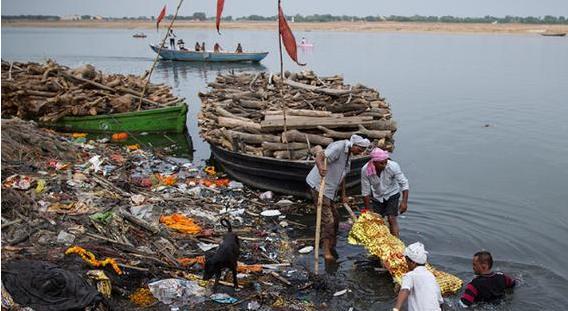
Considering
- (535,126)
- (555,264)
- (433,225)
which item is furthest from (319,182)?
(535,126)

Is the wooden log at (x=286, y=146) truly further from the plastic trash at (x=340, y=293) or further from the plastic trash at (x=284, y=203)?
the plastic trash at (x=340, y=293)

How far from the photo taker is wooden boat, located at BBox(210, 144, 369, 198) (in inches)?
468

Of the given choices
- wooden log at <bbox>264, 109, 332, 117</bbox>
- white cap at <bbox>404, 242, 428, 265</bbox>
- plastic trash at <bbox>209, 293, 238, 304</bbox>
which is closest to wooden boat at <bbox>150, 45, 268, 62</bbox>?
wooden log at <bbox>264, 109, 332, 117</bbox>

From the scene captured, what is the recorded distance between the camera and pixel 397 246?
813 centimetres

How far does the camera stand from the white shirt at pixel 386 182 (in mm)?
8383

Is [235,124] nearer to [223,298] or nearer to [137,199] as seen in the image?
[137,199]

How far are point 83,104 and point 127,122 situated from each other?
167 centimetres

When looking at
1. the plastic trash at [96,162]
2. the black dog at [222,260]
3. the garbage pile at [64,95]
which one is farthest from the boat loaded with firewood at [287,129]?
the garbage pile at [64,95]

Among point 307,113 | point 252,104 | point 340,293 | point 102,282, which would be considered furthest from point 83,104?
point 340,293

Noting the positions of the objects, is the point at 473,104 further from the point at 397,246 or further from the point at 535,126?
the point at 397,246

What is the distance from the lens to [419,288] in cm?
528

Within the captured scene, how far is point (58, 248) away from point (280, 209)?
532 cm

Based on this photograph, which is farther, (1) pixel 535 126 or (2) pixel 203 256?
(1) pixel 535 126

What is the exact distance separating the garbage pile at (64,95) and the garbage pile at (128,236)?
5783 mm
